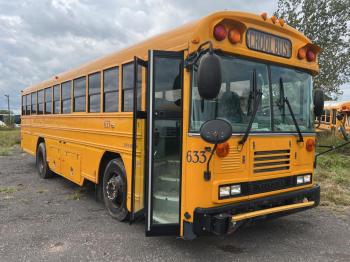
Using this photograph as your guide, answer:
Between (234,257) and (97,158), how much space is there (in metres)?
2.61

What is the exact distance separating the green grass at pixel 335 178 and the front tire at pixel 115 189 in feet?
11.8

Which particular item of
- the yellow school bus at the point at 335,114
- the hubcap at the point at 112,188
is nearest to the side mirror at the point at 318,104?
the hubcap at the point at 112,188

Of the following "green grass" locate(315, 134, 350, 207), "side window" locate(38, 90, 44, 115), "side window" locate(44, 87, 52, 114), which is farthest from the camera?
"side window" locate(38, 90, 44, 115)

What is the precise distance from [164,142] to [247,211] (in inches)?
46.3

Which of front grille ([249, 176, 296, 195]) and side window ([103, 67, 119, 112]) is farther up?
side window ([103, 67, 119, 112])

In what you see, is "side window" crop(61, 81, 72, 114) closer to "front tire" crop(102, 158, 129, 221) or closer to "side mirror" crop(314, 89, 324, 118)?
"front tire" crop(102, 158, 129, 221)

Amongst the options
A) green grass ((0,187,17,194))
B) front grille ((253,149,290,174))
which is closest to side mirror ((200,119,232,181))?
front grille ((253,149,290,174))

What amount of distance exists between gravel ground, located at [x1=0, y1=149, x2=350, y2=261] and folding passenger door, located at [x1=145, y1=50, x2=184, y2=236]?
0.50m

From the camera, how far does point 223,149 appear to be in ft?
11.0

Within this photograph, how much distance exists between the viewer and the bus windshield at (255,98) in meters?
3.41

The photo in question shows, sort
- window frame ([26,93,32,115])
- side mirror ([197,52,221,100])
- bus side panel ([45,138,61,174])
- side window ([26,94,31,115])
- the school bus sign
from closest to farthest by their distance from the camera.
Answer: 1. side mirror ([197,52,221,100])
2. the school bus sign
3. bus side panel ([45,138,61,174])
4. window frame ([26,93,32,115])
5. side window ([26,94,31,115])

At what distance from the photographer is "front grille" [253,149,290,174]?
370 cm

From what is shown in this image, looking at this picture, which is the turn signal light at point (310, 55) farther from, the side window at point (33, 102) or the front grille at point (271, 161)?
the side window at point (33, 102)

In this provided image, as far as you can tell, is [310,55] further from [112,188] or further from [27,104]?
[27,104]
